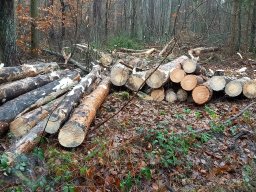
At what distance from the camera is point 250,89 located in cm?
894

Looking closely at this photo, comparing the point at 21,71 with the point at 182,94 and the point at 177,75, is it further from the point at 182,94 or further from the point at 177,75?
the point at 182,94

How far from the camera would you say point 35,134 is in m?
5.86

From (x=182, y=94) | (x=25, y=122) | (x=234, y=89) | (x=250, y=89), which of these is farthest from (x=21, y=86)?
(x=250, y=89)

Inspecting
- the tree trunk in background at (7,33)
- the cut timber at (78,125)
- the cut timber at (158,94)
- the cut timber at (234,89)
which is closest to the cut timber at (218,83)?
the cut timber at (234,89)

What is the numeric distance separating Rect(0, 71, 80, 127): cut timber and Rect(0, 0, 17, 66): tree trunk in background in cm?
224

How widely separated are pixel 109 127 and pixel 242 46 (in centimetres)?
1618

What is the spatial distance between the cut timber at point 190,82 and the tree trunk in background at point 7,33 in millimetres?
5453

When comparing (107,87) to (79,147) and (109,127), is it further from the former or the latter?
(79,147)

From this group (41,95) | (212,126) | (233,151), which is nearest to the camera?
(233,151)

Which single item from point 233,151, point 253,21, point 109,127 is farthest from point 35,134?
point 253,21

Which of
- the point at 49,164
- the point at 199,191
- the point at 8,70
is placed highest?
the point at 8,70

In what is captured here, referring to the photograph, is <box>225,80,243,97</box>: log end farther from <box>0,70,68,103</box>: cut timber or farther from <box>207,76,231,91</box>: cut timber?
<box>0,70,68,103</box>: cut timber

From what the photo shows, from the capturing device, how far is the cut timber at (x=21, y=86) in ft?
23.5

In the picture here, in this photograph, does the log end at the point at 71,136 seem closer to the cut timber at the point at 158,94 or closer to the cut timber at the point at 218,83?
the cut timber at the point at 158,94
